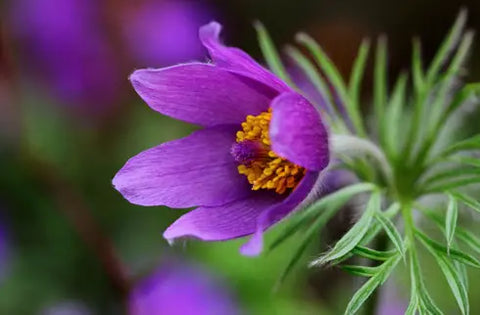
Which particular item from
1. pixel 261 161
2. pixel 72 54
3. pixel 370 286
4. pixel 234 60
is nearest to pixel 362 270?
pixel 370 286

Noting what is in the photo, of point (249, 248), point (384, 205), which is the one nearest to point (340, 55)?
point (384, 205)

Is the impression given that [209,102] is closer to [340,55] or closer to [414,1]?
[340,55]

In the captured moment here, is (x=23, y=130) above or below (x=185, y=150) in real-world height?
below

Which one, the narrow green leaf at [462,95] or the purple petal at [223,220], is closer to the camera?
the purple petal at [223,220]

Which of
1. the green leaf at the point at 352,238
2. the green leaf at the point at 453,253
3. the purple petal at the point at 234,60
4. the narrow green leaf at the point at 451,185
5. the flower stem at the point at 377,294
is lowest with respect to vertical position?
the flower stem at the point at 377,294

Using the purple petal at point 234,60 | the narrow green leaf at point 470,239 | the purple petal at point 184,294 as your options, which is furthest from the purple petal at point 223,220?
the purple petal at point 184,294

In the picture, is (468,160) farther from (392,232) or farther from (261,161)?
(261,161)

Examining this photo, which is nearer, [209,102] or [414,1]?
[209,102]

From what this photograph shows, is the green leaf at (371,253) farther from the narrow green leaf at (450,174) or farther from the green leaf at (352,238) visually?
the narrow green leaf at (450,174)
